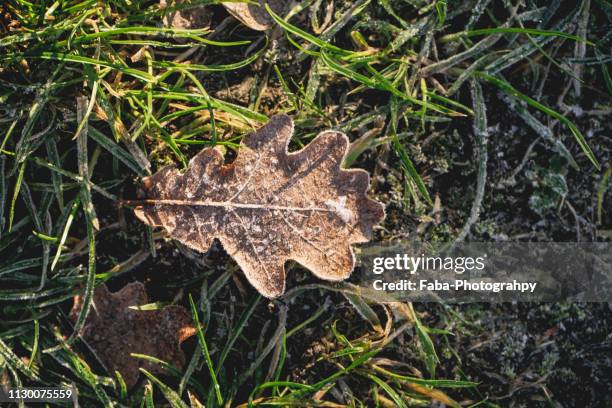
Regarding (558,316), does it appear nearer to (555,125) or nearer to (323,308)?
(555,125)

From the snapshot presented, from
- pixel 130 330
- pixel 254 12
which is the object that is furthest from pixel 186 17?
pixel 130 330

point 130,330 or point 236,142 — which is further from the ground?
point 236,142

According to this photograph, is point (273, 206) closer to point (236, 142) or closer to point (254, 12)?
point (236, 142)

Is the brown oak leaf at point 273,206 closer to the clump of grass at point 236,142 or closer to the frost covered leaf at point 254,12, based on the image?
the clump of grass at point 236,142

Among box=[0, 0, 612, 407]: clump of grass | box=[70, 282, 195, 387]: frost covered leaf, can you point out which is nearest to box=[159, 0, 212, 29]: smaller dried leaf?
box=[0, 0, 612, 407]: clump of grass

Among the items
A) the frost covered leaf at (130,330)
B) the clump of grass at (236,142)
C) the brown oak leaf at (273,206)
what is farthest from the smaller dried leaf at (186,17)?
the frost covered leaf at (130,330)

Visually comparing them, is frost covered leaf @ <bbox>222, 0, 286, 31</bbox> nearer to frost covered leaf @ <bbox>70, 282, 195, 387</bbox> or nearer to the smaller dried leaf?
the smaller dried leaf

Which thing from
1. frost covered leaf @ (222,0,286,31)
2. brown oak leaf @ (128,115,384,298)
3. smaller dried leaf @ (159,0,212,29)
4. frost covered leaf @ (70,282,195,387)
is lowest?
frost covered leaf @ (70,282,195,387)
